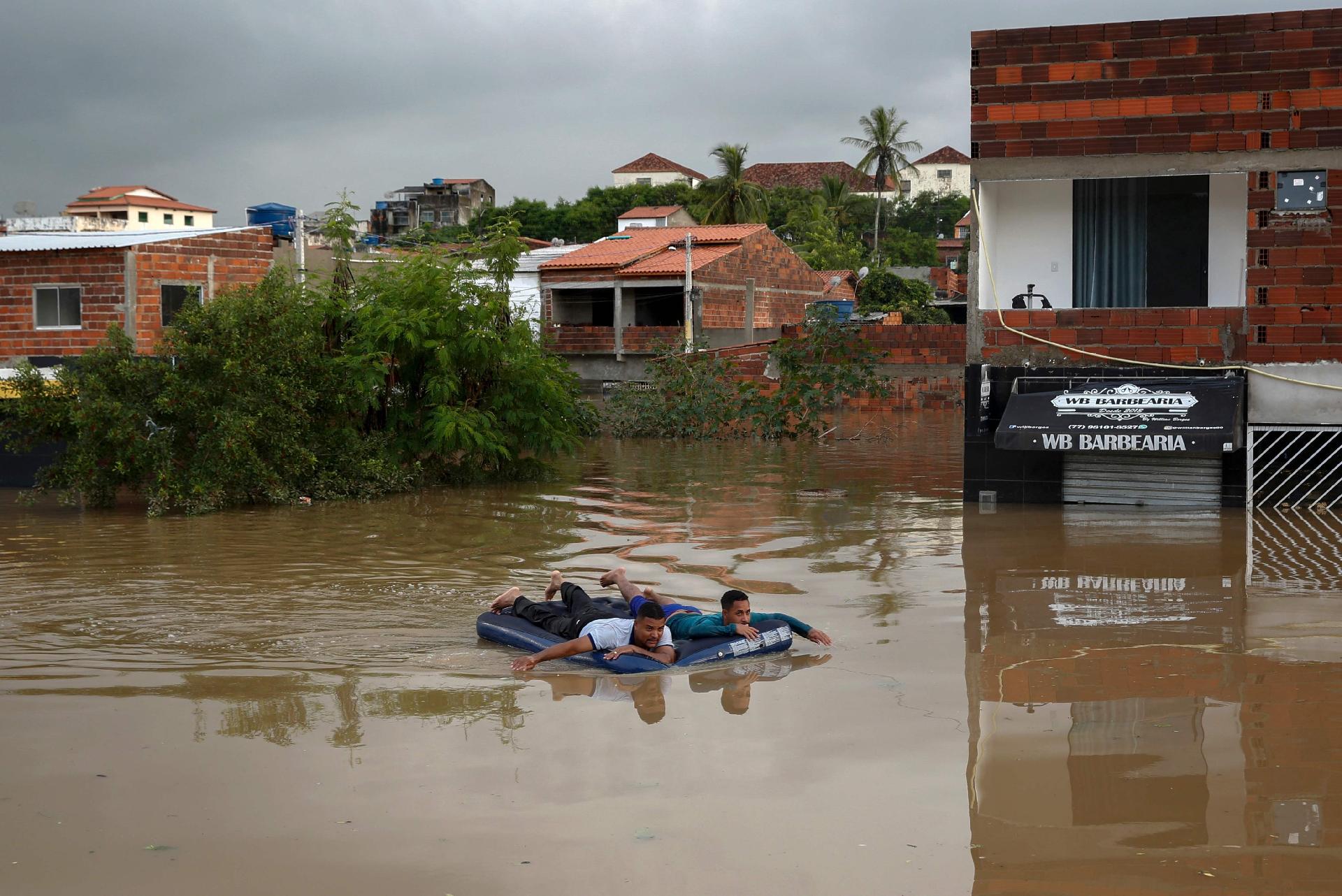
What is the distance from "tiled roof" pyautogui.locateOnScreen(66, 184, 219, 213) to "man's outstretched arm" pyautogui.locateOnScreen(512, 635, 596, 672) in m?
72.3

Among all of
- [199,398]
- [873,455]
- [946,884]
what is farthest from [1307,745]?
[873,455]

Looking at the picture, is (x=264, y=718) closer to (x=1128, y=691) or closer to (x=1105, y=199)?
(x=1128, y=691)

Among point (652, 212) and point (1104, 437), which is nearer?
point (1104, 437)

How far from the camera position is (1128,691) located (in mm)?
8125

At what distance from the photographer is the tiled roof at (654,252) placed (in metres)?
43.6

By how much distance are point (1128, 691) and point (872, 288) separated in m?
45.1

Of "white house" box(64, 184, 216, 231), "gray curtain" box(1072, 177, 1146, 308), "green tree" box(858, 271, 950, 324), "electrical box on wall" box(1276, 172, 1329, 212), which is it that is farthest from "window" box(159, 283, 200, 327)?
"white house" box(64, 184, 216, 231)

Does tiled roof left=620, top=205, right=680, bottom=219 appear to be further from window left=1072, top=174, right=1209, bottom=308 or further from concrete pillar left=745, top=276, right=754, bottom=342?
window left=1072, top=174, right=1209, bottom=308

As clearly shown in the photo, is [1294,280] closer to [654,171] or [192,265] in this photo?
[192,265]

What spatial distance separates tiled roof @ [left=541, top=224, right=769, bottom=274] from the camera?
43625 millimetres

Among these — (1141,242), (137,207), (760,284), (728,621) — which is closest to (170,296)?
(1141,242)

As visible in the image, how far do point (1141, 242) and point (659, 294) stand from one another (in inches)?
1122

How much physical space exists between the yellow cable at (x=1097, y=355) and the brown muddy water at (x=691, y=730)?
2.54 m

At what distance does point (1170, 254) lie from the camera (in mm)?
17297
